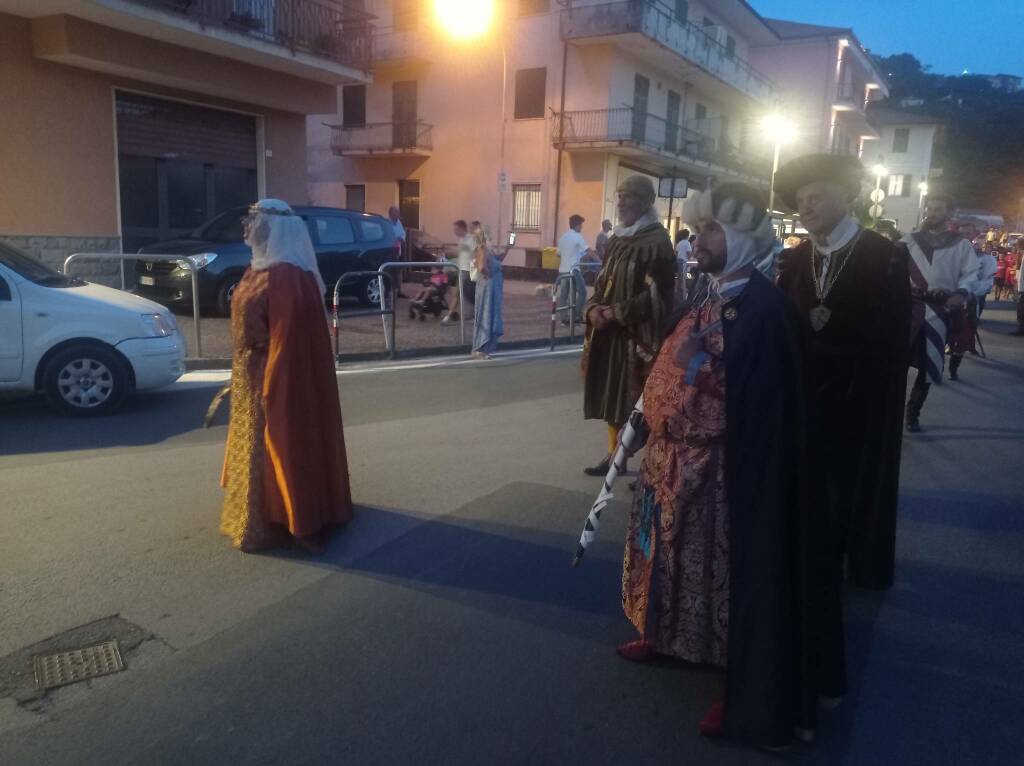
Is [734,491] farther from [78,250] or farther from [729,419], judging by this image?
[78,250]

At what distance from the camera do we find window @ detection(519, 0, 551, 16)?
91.8 ft

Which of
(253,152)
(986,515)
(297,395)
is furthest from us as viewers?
(253,152)

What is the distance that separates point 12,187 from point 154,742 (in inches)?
494

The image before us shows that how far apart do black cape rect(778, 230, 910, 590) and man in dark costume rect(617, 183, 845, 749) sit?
41.3 inches

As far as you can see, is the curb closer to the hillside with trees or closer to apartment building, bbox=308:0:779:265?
apartment building, bbox=308:0:779:265

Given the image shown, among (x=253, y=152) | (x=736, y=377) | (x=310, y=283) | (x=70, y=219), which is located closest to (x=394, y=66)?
(x=253, y=152)

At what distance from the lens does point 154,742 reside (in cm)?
282

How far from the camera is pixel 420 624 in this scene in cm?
371

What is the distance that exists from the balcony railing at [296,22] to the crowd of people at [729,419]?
35.4 ft

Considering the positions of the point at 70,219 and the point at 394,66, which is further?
the point at 394,66

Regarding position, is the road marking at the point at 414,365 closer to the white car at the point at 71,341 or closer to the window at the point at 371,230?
the white car at the point at 71,341

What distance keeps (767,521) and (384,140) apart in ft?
102

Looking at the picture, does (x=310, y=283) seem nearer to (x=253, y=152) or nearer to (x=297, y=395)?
(x=297, y=395)

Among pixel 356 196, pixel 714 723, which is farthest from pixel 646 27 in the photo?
pixel 714 723
